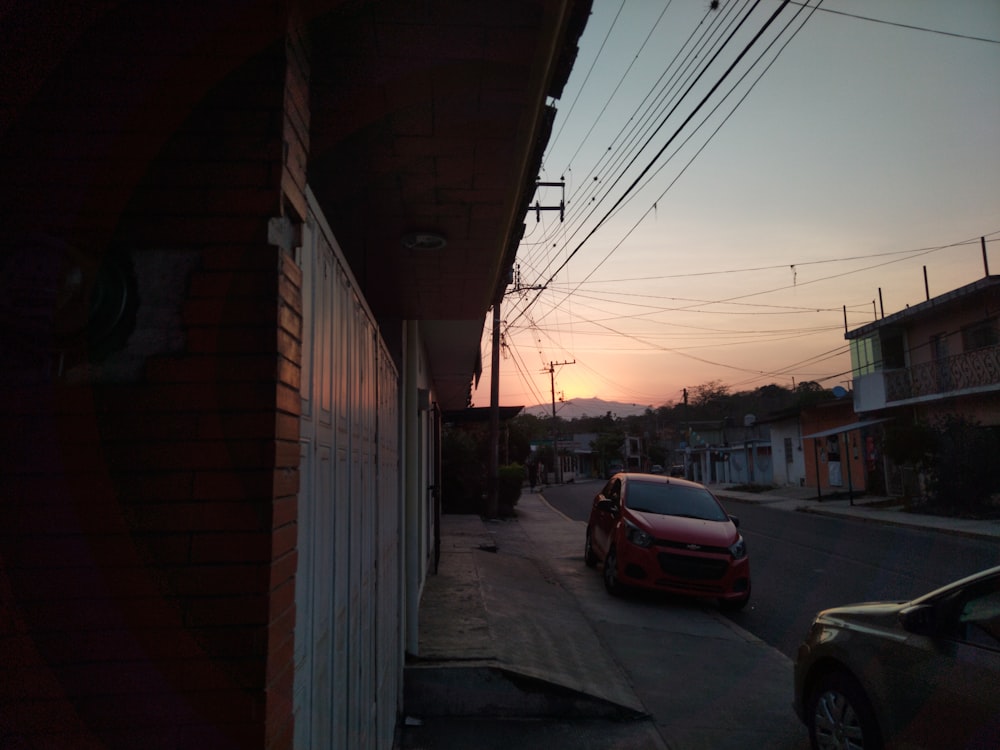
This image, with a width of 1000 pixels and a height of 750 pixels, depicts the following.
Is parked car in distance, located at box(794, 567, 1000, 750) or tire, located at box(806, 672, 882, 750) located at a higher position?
parked car in distance, located at box(794, 567, 1000, 750)

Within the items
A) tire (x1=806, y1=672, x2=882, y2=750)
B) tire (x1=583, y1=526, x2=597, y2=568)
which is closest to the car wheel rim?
tire (x1=806, y1=672, x2=882, y2=750)

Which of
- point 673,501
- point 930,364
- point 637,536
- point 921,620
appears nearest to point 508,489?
point 673,501

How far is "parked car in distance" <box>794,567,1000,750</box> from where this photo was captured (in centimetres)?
329

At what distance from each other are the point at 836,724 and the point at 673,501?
6361 mm

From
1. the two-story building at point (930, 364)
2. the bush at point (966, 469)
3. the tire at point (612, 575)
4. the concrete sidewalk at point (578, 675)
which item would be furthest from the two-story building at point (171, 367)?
the two-story building at point (930, 364)

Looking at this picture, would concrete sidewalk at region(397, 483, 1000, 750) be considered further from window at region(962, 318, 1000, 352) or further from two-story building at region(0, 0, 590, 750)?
window at region(962, 318, 1000, 352)

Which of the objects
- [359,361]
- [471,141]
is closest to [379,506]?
[359,361]

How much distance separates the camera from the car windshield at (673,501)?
1022cm

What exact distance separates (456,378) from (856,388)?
24.1 m

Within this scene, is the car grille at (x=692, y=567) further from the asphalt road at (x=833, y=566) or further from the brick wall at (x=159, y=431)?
the brick wall at (x=159, y=431)

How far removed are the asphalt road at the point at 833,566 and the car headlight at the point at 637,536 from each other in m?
1.37

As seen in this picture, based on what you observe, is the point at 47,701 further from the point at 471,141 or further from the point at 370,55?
the point at 471,141

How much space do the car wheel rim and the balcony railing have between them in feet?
76.3

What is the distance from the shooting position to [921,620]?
3738 mm
